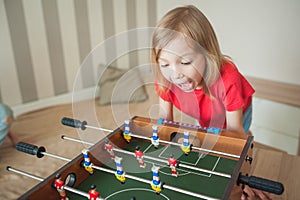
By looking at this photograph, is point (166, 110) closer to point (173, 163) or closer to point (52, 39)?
point (173, 163)

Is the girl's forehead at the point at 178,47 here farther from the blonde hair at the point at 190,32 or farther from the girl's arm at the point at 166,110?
the girl's arm at the point at 166,110

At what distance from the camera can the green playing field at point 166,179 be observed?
2.82 ft

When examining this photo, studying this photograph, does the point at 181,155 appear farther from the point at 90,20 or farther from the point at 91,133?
→ the point at 90,20

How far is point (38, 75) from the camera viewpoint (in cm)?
237

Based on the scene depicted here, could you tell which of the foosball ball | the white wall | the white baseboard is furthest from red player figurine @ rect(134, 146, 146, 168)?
the white wall

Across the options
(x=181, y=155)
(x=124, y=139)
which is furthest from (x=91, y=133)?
(x=181, y=155)

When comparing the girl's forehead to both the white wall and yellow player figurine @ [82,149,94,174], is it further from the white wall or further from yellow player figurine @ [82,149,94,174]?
the white wall

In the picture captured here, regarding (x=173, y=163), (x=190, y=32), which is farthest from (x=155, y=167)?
(x=190, y=32)

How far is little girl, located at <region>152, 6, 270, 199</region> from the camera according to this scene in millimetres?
1021

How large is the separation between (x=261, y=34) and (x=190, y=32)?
1.37m

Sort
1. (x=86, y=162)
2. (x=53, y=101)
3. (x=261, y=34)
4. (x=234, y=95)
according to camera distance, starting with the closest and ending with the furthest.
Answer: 1. (x=86, y=162)
2. (x=234, y=95)
3. (x=261, y=34)
4. (x=53, y=101)

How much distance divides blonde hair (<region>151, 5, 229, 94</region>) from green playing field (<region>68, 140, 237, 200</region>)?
35cm

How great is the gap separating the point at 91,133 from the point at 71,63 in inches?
53.9

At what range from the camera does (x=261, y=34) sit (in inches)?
87.1
